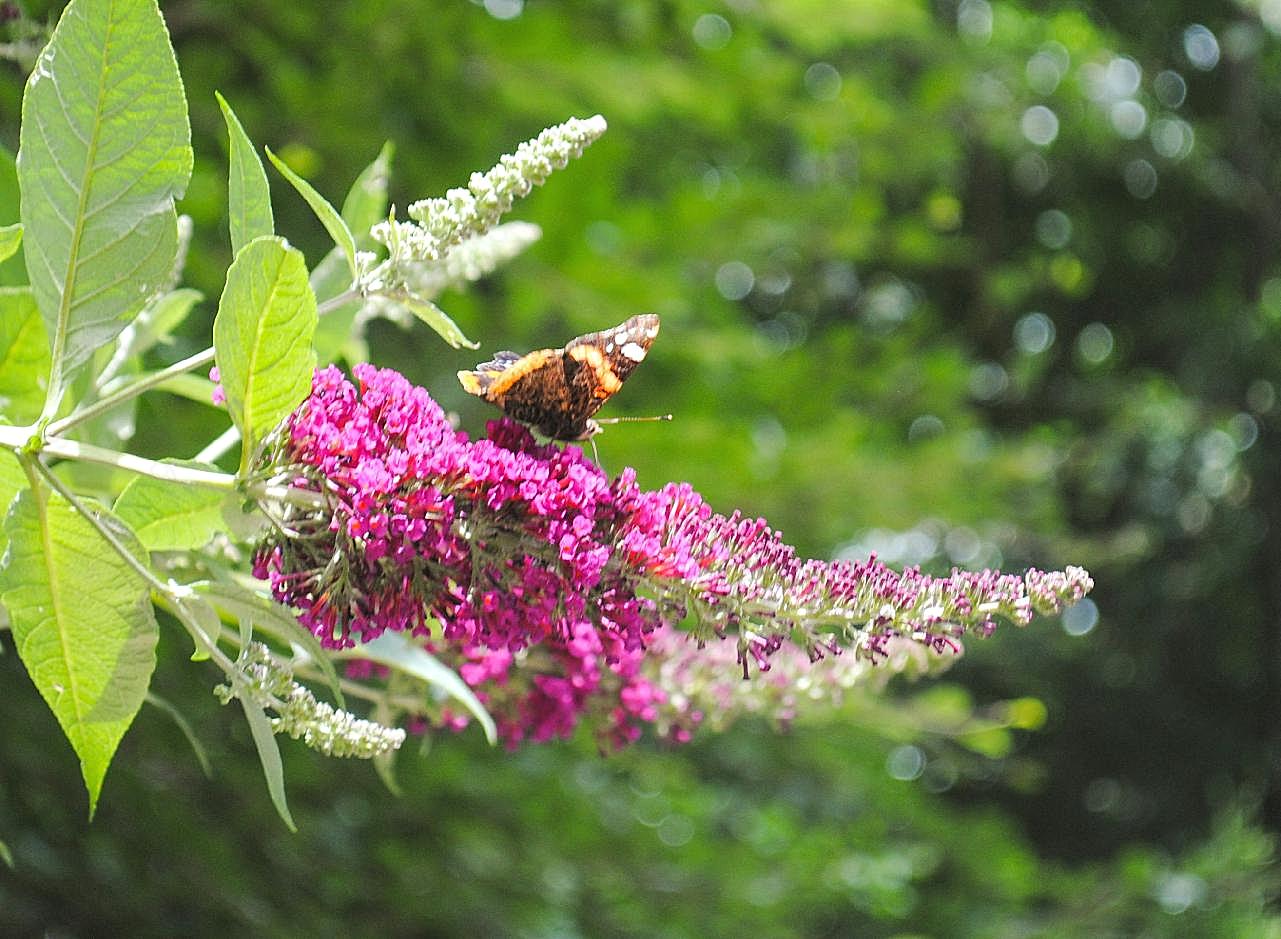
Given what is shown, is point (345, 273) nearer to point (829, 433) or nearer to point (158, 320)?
point (158, 320)

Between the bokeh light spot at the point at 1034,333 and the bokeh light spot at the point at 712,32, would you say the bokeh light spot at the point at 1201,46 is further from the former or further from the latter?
the bokeh light spot at the point at 712,32

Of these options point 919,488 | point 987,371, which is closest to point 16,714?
point 919,488

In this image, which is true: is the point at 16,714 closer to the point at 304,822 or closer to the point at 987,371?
the point at 304,822

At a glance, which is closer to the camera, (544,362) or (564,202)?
(544,362)

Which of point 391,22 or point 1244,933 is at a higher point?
point 391,22

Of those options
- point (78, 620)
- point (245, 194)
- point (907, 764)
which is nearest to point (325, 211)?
point (245, 194)

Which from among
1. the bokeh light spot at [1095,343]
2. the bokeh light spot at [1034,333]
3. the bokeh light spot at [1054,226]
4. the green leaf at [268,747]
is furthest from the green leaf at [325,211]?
the bokeh light spot at [1095,343]
